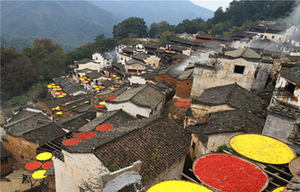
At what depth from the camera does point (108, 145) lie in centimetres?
1043

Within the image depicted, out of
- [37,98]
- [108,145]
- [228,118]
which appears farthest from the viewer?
[37,98]

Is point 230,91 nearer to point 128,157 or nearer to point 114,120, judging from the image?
point 114,120

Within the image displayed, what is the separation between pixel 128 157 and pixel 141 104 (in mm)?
8769

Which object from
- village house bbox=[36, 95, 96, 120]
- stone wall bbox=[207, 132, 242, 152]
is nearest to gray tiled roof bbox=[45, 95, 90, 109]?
village house bbox=[36, 95, 96, 120]

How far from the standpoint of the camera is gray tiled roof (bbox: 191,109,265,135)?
1184 cm

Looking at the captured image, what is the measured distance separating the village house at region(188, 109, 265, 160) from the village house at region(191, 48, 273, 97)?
256 inches

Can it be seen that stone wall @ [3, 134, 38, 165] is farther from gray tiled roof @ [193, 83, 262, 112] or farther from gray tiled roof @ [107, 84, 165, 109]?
gray tiled roof @ [193, 83, 262, 112]

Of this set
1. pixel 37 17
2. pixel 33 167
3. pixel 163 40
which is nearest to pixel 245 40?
pixel 163 40

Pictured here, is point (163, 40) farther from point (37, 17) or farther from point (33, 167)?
point (37, 17)

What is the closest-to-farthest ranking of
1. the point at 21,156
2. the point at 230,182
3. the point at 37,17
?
the point at 230,182 → the point at 21,156 → the point at 37,17

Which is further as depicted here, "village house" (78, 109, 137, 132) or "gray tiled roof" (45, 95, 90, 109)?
"gray tiled roof" (45, 95, 90, 109)

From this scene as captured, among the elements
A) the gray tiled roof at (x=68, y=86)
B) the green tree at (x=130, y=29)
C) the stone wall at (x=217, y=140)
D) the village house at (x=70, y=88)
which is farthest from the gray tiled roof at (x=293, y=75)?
the green tree at (x=130, y=29)

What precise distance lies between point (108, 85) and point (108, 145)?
33912 millimetres

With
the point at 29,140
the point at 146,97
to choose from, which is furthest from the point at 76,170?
the point at 29,140
